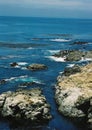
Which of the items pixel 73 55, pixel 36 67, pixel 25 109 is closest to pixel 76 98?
pixel 25 109

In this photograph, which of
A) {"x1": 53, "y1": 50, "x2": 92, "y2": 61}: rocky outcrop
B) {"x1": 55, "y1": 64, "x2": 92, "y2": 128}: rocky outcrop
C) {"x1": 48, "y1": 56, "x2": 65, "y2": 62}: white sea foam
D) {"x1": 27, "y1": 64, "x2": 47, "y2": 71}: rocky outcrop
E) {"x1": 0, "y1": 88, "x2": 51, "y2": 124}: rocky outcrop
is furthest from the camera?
{"x1": 53, "y1": 50, "x2": 92, "y2": 61}: rocky outcrop

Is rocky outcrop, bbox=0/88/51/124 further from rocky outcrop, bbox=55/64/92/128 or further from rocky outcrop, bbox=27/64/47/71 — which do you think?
rocky outcrop, bbox=27/64/47/71

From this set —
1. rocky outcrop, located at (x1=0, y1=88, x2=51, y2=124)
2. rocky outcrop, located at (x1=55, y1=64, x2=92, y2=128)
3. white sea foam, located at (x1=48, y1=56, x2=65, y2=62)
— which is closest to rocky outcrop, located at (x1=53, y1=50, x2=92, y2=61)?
white sea foam, located at (x1=48, y1=56, x2=65, y2=62)

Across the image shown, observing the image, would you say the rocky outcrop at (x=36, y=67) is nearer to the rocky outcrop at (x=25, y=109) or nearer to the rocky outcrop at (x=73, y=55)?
the rocky outcrop at (x=73, y=55)

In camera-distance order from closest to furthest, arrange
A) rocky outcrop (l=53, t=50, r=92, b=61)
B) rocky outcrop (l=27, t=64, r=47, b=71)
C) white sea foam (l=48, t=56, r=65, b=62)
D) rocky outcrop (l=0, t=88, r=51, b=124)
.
Result: rocky outcrop (l=0, t=88, r=51, b=124) → rocky outcrop (l=27, t=64, r=47, b=71) → white sea foam (l=48, t=56, r=65, b=62) → rocky outcrop (l=53, t=50, r=92, b=61)

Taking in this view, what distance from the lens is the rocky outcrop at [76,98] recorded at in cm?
5969

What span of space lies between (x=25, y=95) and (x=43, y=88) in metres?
14.2

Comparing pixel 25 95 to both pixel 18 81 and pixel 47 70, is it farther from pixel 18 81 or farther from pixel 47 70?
pixel 47 70

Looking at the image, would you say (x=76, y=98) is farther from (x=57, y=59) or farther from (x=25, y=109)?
(x=57, y=59)

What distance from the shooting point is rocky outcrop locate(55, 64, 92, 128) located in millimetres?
59691

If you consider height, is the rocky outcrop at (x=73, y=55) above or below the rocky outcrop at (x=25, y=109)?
above

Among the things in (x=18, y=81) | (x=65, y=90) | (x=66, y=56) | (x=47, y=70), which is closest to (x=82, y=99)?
(x=65, y=90)

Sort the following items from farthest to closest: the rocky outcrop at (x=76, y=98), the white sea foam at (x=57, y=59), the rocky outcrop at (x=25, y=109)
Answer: the white sea foam at (x=57, y=59), the rocky outcrop at (x=76, y=98), the rocky outcrop at (x=25, y=109)

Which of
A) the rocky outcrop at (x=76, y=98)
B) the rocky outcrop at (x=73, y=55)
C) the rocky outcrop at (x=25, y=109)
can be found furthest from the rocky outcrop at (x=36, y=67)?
the rocky outcrop at (x=25, y=109)
